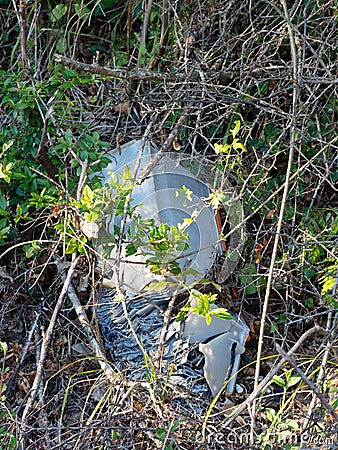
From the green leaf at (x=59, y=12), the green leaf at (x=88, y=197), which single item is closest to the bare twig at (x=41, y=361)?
the green leaf at (x=88, y=197)

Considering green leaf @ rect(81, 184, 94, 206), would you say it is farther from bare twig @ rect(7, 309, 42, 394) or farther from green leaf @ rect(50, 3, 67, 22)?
green leaf @ rect(50, 3, 67, 22)

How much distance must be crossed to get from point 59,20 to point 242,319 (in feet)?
5.50

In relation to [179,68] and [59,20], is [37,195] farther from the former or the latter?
[59,20]

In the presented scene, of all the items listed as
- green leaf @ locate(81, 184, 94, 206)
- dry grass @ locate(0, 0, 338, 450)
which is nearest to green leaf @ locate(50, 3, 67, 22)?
dry grass @ locate(0, 0, 338, 450)

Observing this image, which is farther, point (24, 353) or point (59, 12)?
point (59, 12)

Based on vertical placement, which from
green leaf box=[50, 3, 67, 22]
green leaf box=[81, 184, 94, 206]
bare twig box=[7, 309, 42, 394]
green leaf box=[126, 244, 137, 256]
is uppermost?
green leaf box=[50, 3, 67, 22]

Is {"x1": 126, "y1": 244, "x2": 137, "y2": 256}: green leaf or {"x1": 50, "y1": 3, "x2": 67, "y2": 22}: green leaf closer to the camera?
{"x1": 126, "y1": 244, "x2": 137, "y2": 256}: green leaf

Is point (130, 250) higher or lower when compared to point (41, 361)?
higher

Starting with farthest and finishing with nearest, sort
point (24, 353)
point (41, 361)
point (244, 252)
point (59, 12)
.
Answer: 1. point (59, 12)
2. point (244, 252)
3. point (24, 353)
4. point (41, 361)

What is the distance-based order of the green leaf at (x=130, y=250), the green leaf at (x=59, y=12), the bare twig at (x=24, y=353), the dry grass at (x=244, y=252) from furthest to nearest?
1. the green leaf at (x=59, y=12)
2. the bare twig at (x=24, y=353)
3. the green leaf at (x=130, y=250)
4. the dry grass at (x=244, y=252)

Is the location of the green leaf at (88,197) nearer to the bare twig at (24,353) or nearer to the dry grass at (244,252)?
the dry grass at (244,252)

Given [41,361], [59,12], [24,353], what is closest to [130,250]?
[41,361]

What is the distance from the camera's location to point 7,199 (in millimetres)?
2271

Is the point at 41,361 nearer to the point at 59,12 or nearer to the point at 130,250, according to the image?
the point at 130,250
